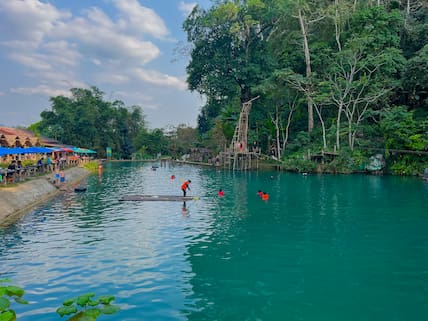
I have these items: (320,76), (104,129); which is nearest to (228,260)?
(320,76)

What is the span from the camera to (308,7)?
1832 inches

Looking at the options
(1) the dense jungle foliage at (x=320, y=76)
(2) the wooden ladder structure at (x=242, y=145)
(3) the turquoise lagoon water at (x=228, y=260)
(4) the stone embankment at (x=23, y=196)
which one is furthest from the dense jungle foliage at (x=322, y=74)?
(4) the stone embankment at (x=23, y=196)

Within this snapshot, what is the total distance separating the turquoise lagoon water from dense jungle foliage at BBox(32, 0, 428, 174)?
21.0 metres

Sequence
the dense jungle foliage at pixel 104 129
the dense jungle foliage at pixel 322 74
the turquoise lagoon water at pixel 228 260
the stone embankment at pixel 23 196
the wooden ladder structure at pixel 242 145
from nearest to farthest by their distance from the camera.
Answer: the turquoise lagoon water at pixel 228 260
the stone embankment at pixel 23 196
the dense jungle foliage at pixel 322 74
the wooden ladder structure at pixel 242 145
the dense jungle foliage at pixel 104 129

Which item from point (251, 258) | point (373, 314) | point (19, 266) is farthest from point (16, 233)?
point (373, 314)

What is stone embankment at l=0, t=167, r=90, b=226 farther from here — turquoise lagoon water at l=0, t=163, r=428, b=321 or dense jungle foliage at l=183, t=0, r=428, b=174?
dense jungle foliage at l=183, t=0, r=428, b=174

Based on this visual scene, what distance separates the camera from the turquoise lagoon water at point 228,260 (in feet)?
28.0

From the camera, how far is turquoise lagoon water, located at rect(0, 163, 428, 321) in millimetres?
8531

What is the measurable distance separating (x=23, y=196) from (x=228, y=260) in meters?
15.6

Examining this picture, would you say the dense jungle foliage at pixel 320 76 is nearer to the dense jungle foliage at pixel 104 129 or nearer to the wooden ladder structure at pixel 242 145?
the wooden ladder structure at pixel 242 145

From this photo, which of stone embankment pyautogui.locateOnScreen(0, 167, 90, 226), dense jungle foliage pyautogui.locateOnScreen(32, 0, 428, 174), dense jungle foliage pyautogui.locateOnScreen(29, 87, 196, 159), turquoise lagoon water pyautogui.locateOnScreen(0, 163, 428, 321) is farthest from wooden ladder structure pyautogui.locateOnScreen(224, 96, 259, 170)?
dense jungle foliage pyautogui.locateOnScreen(29, 87, 196, 159)

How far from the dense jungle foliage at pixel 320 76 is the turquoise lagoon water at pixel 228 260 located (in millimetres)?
20999

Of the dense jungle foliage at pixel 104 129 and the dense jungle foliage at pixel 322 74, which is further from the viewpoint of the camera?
the dense jungle foliage at pixel 104 129

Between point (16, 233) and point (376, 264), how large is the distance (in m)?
13.9
